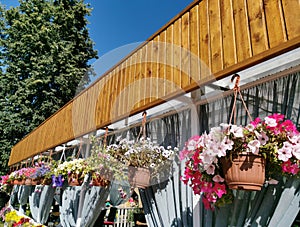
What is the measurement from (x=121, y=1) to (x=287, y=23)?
10263 millimetres

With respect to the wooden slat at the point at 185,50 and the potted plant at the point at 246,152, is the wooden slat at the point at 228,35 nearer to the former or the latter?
the wooden slat at the point at 185,50

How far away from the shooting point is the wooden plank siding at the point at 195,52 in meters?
1.25

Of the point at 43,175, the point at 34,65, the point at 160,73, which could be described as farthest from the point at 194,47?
the point at 34,65

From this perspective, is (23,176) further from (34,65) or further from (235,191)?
(34,65)

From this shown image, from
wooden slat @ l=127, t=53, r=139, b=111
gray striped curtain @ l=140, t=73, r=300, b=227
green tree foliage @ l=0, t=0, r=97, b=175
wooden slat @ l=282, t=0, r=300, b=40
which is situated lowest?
gray striped curtain @ l=140, t=73, r=300, b=227

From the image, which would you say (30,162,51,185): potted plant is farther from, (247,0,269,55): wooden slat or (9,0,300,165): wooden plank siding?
(247,0,269,55): wooden slat

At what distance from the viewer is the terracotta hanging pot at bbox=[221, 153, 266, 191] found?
1069 millimetres

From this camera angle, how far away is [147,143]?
1.87m

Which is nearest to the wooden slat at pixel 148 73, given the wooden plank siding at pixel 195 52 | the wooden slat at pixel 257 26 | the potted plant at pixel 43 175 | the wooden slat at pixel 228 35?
the wooden plank siding at pixel 195 52

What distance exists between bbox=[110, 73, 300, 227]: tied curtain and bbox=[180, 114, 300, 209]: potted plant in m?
0.12

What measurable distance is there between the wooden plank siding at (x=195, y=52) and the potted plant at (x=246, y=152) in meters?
0.37

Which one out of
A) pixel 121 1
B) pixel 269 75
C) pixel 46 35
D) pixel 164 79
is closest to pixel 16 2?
pixel 46 35

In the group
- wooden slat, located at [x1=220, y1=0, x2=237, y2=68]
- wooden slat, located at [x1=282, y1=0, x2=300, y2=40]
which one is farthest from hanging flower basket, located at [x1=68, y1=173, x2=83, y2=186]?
wooden slat, located at [x1=282, y1=0, x2=300, y2=40]

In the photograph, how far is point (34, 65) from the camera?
10430mm
